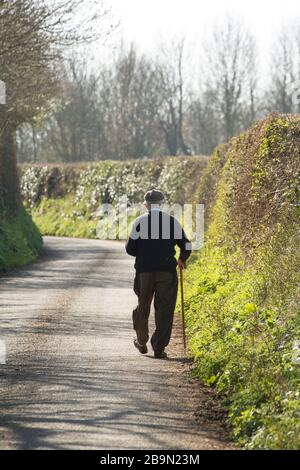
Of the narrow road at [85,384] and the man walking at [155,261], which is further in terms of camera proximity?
the man walking at [155,261]

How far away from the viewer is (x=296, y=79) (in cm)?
7431

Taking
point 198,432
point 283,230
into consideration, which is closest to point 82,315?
point 283,230

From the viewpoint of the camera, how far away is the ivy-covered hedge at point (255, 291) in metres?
9.16

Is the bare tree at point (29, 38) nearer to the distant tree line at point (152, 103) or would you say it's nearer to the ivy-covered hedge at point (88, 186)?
the ivy-covered hedge at point (88, 186)

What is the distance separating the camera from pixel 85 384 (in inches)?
430

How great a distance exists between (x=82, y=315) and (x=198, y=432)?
9.04 m

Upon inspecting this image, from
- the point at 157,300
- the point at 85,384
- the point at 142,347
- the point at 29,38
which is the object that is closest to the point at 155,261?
the point at 157,300

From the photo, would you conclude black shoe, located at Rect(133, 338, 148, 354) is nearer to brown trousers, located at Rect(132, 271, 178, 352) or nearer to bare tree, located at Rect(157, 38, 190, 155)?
brown trousers, located at Rect(132, 271, 178, 352)

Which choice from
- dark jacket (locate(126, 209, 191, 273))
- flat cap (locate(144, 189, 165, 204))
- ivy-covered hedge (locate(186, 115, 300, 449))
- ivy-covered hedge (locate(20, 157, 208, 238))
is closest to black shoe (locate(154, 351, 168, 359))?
ivy-covered hedge (locate(186, 115, 300, 449))

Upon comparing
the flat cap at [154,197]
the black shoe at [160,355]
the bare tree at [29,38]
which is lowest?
the black shoe at [160,355]

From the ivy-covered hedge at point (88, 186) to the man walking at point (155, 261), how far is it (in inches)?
1195

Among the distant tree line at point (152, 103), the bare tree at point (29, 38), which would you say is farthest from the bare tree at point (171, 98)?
the bare tree at point (29, 38)

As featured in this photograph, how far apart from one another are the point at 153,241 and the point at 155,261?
28 cm

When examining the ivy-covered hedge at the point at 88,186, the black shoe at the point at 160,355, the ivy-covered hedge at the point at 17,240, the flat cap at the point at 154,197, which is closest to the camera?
the black shoe at the point at 160,355
